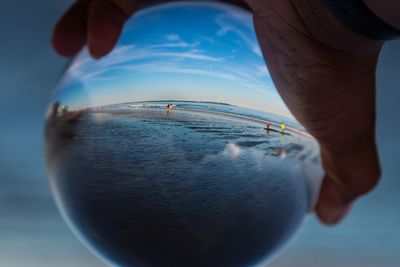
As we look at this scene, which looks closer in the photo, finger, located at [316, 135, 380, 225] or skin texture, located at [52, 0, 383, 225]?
skin texture, located at [52, 0, 383, 225]

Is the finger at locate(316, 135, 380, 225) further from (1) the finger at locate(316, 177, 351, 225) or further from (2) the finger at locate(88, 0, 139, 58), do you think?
(2) the finger at locate(88, 0, 139, 58)

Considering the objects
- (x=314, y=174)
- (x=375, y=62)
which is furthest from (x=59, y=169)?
(x=375, y=62)

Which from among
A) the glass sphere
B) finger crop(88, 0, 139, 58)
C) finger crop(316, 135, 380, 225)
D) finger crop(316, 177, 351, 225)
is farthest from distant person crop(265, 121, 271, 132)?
finger crop(316, 177, 351, 225)

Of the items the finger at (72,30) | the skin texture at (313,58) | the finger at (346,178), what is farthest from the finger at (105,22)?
the finger at (346,178)

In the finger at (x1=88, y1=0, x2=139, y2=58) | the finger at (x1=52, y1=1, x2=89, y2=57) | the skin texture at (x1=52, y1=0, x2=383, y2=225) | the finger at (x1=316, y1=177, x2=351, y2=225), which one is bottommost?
the finger at (x1=316, y1=177, x2=351, y2=225)

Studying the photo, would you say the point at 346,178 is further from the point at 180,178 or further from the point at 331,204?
the point at 180,178

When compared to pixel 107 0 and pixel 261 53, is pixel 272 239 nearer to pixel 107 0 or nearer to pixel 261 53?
pixel 261 53
